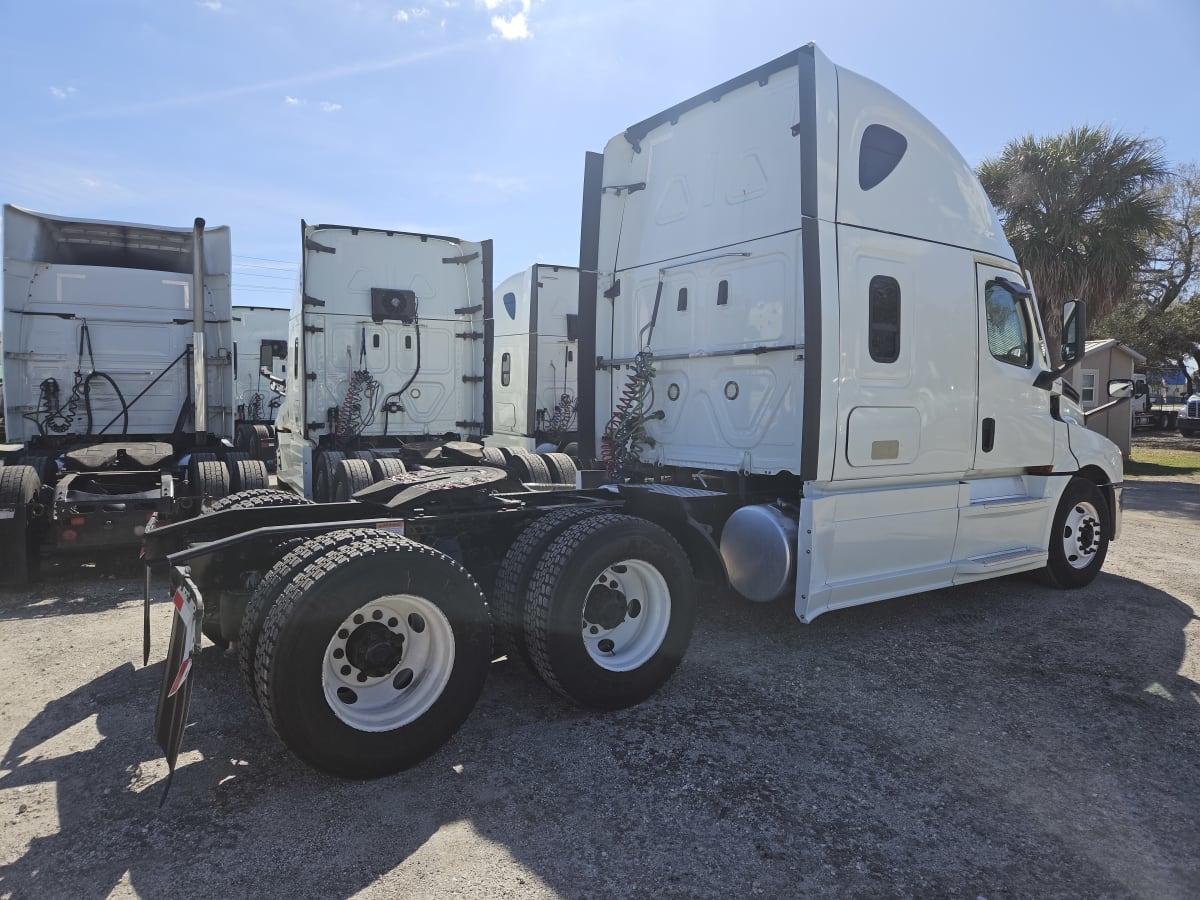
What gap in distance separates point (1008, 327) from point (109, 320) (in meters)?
8.80

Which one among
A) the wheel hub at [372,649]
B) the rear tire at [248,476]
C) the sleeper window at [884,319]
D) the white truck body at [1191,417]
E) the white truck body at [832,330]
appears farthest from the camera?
the white truck body at [1191,417]

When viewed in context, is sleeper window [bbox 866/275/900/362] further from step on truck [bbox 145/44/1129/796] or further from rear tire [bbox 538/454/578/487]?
rear tire [bbox 538/454/578/487]

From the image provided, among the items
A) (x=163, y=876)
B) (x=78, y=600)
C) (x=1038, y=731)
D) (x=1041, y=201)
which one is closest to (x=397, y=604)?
(x=163, y=876)

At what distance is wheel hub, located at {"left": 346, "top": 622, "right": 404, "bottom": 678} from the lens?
3.21 m

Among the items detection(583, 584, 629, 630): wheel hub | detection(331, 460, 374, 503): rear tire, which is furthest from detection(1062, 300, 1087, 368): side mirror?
detection(331, 460, 374, 503): rear tire

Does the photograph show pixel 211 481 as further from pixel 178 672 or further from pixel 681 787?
pixel 681 787

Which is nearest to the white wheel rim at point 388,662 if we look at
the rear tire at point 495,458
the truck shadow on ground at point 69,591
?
the truck shadow on ground at point 69,591

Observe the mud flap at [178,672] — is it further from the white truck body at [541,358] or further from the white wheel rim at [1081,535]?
the white truck body at [541,358]

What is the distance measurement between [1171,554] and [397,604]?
8449 millimetres

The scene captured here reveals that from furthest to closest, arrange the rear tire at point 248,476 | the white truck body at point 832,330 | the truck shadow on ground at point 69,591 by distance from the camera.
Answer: the rear tire at point 248,476, the truck shadow on ground at point 69,591, the white truck body at point 832,330

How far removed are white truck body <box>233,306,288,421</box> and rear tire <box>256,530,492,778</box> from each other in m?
16.2

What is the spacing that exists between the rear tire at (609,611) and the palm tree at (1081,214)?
1556 cm

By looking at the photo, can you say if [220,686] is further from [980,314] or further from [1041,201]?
[1041,201]

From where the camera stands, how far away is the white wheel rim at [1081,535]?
646 cm
